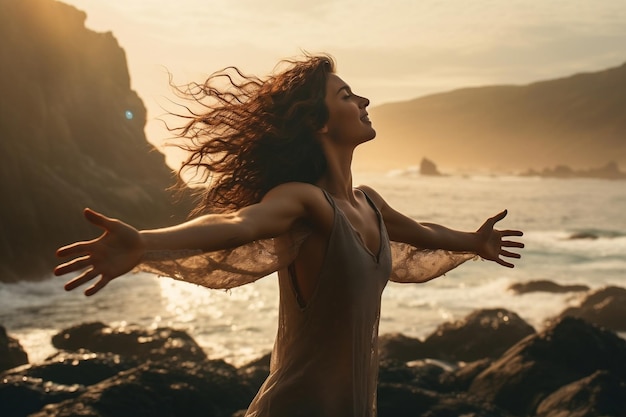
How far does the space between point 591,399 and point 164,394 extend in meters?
4.08

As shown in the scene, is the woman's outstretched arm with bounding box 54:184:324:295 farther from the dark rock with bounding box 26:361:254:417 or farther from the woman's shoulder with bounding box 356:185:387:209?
the dark rock with bounding box 26:361:254:417

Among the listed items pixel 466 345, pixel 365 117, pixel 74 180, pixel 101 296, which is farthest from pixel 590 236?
pixel 365 117

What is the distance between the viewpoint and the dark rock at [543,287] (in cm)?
2569

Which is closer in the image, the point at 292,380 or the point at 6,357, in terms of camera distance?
the point at 292,380

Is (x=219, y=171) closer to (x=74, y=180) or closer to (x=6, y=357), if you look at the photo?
(x=6, y=357)

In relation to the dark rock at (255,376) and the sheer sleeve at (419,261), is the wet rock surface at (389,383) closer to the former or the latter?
the dark rock at (255,376)

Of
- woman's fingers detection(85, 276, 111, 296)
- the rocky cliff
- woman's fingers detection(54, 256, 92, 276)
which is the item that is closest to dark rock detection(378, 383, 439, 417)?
woman's fingers detection(85, 276, 111, 296)

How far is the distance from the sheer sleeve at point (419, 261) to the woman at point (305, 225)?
2.45 ft

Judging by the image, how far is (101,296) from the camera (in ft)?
82.3

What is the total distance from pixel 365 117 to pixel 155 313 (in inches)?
771

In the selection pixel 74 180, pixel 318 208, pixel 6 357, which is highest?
pixel 74 180

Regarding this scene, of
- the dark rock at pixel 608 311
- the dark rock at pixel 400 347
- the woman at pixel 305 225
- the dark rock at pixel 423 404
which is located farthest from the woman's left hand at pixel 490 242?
the dark rock at pixel 608 311

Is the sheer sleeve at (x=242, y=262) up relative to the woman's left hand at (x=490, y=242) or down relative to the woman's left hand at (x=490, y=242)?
down

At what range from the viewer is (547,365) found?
1063cm
